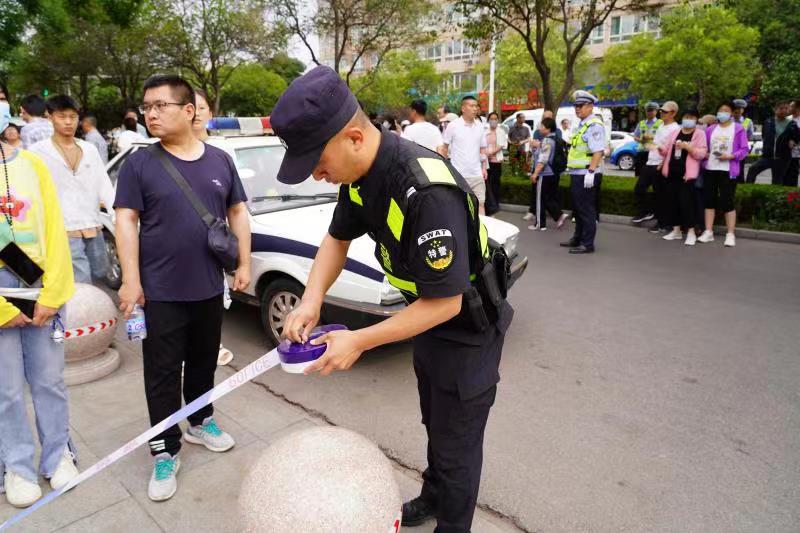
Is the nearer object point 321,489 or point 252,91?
point 321,489

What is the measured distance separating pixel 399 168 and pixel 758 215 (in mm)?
9249

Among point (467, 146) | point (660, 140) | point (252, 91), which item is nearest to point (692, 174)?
point (660, 140)

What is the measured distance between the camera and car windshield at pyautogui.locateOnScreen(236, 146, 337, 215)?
4836 millimetres

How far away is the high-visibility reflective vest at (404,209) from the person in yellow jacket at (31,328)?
1567 millimetres

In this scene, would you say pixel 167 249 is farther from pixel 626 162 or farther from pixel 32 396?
pixel 626 162

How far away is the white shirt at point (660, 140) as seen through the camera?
28.1ft

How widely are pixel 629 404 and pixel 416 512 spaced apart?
190cm

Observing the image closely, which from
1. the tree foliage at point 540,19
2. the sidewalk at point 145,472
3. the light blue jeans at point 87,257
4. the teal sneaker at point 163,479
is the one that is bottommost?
the sidewalk at point 145,472

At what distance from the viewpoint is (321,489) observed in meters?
1.87

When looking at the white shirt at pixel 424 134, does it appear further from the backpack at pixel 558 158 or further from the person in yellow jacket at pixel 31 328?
the person in yellow jacket at pixel 31 328

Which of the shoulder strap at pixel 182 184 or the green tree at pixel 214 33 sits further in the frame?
the green tree at pixel 214 33

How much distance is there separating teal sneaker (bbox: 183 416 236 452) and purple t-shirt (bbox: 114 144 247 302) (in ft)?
2.76

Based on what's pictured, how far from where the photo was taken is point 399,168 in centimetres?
178

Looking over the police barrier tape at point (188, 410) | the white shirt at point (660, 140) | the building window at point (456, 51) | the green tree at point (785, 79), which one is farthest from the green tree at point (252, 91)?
the police barrier tape at point (188, 410)
